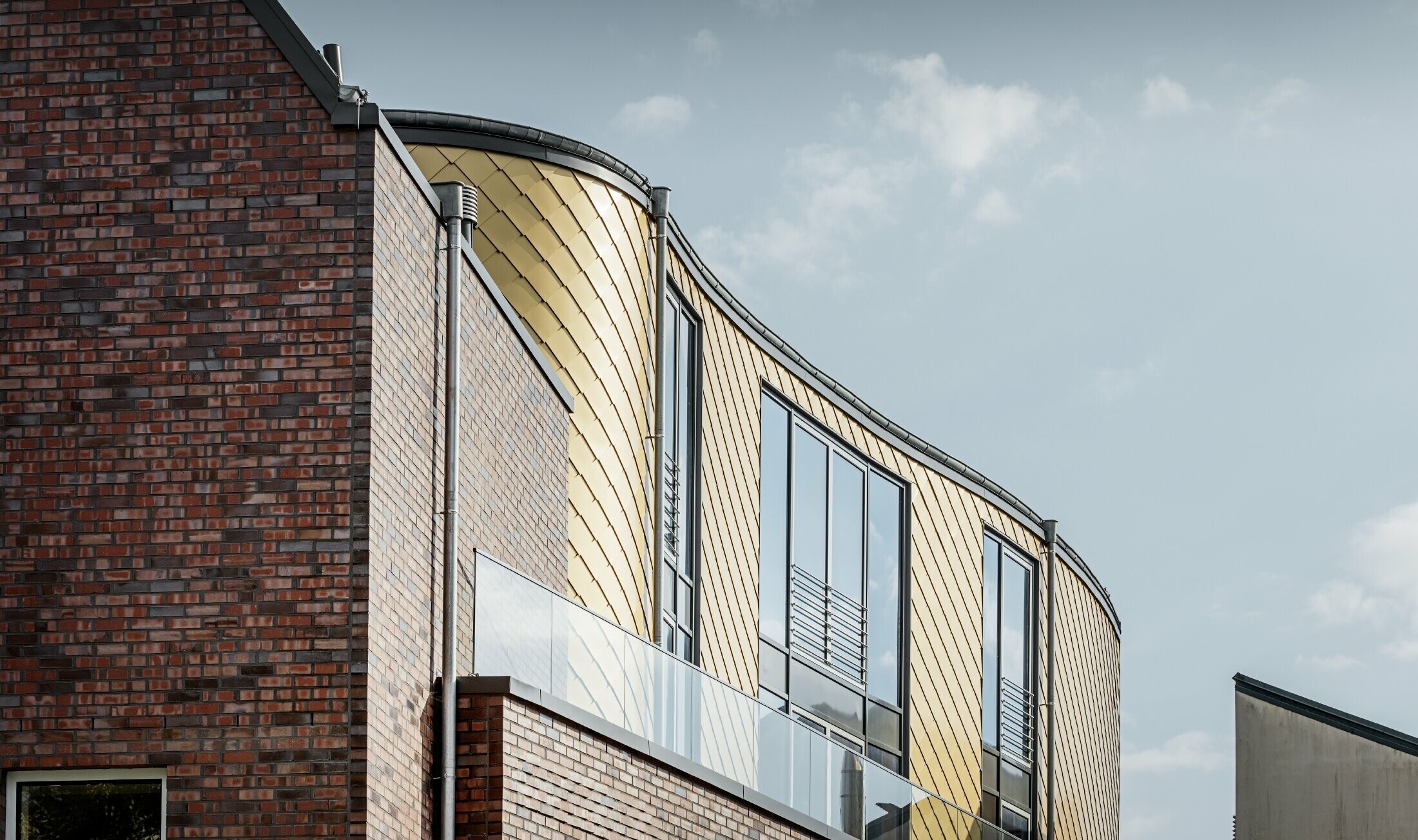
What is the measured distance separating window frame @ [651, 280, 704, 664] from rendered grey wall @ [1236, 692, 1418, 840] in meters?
12.6

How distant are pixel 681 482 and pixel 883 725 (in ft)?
18.7

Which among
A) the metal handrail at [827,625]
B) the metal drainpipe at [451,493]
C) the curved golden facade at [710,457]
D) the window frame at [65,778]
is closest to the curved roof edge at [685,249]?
the curved golden facade at [710,457]

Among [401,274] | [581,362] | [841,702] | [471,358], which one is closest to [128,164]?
[401,274]

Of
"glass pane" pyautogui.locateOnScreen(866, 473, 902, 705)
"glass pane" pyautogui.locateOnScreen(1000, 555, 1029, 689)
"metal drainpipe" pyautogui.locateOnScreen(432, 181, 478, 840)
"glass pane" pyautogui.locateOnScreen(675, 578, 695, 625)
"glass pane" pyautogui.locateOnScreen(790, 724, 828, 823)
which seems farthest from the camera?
"glass pane" pyautogui.locateOnScreen(1000, 555, 1029, 689)

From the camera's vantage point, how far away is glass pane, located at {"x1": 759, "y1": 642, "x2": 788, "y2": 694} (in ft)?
72.1

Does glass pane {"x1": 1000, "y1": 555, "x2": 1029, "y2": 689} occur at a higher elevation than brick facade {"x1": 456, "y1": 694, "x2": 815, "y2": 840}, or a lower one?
higher

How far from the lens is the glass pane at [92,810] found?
11242mm

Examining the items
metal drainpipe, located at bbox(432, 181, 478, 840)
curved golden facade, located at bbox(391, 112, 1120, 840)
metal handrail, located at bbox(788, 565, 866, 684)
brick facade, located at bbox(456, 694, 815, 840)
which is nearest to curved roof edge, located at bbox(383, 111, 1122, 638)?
curved golden facade, located at bbox(391, 112, 1120, 840)

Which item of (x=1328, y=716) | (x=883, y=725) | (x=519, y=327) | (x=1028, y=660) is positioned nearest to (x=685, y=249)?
(x=519, y=327)

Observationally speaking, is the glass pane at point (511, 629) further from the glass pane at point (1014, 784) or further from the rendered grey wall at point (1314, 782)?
the rendered grey wall at point (1314, 782)

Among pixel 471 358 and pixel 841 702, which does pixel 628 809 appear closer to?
pixel 471 358

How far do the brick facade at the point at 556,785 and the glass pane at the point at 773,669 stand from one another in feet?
22.2

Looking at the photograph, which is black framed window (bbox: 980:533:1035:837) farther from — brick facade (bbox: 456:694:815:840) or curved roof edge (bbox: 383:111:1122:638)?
brick facade (bbox: 456:694:815:840)

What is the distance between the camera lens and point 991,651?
1077 inches
